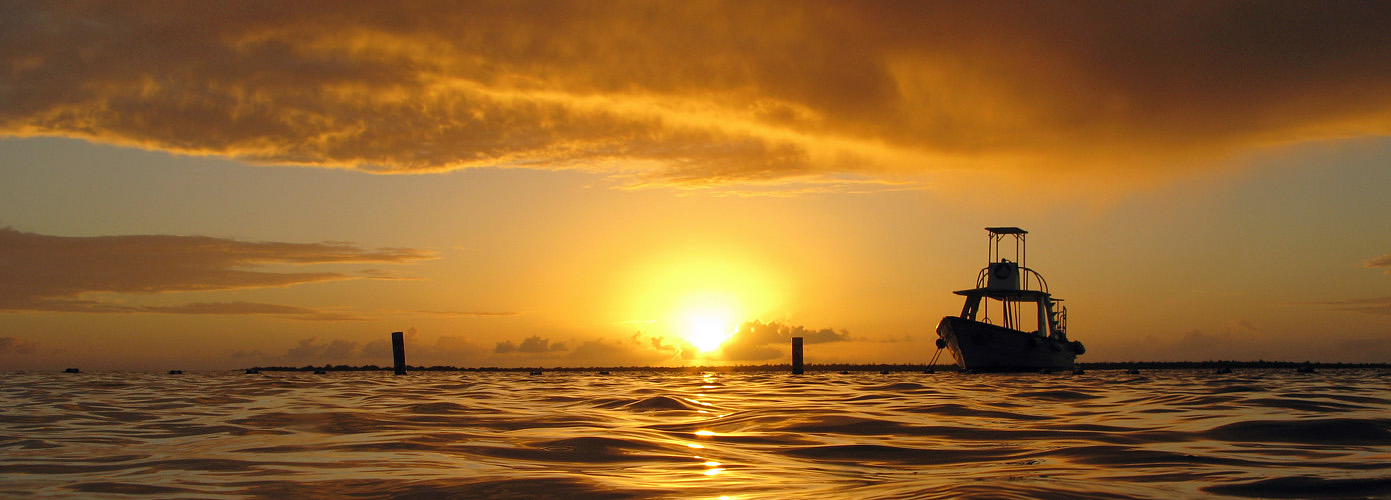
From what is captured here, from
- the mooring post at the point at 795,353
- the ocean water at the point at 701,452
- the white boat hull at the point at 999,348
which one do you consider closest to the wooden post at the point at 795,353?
the mooring post at the point at 795,353

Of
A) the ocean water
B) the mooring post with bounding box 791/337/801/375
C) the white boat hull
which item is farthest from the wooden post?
the ocean water

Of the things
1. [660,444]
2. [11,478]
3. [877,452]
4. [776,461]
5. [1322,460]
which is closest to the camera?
[11,478]

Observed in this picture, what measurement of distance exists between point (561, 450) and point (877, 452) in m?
2.75

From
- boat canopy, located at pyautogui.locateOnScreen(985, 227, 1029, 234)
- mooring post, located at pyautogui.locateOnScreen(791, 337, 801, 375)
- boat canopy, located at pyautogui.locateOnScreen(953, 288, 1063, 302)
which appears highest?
boat canopy, located at pyautogui.locateOnScreen(985, 227, 1029, 234)

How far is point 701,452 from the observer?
8055 mm

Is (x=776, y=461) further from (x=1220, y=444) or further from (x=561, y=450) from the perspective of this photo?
(x=1220, y=444)

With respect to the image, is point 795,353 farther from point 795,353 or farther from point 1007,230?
point 1007,230

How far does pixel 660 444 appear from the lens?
8609mm

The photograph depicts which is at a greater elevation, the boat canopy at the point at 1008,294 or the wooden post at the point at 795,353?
the boat canopy at the point at 1008,294

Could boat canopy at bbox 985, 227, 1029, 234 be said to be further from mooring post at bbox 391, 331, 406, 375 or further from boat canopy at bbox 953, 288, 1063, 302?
mooring post at bbox 391, 331, 406, 375

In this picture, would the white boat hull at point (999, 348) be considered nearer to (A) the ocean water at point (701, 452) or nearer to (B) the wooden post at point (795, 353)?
(B) the wooden post at point (795, 353)

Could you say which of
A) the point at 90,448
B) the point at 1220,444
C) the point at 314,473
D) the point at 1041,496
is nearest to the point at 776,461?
the point at 1041,496

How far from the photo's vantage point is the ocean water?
570cm

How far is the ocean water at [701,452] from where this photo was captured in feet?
18.7
